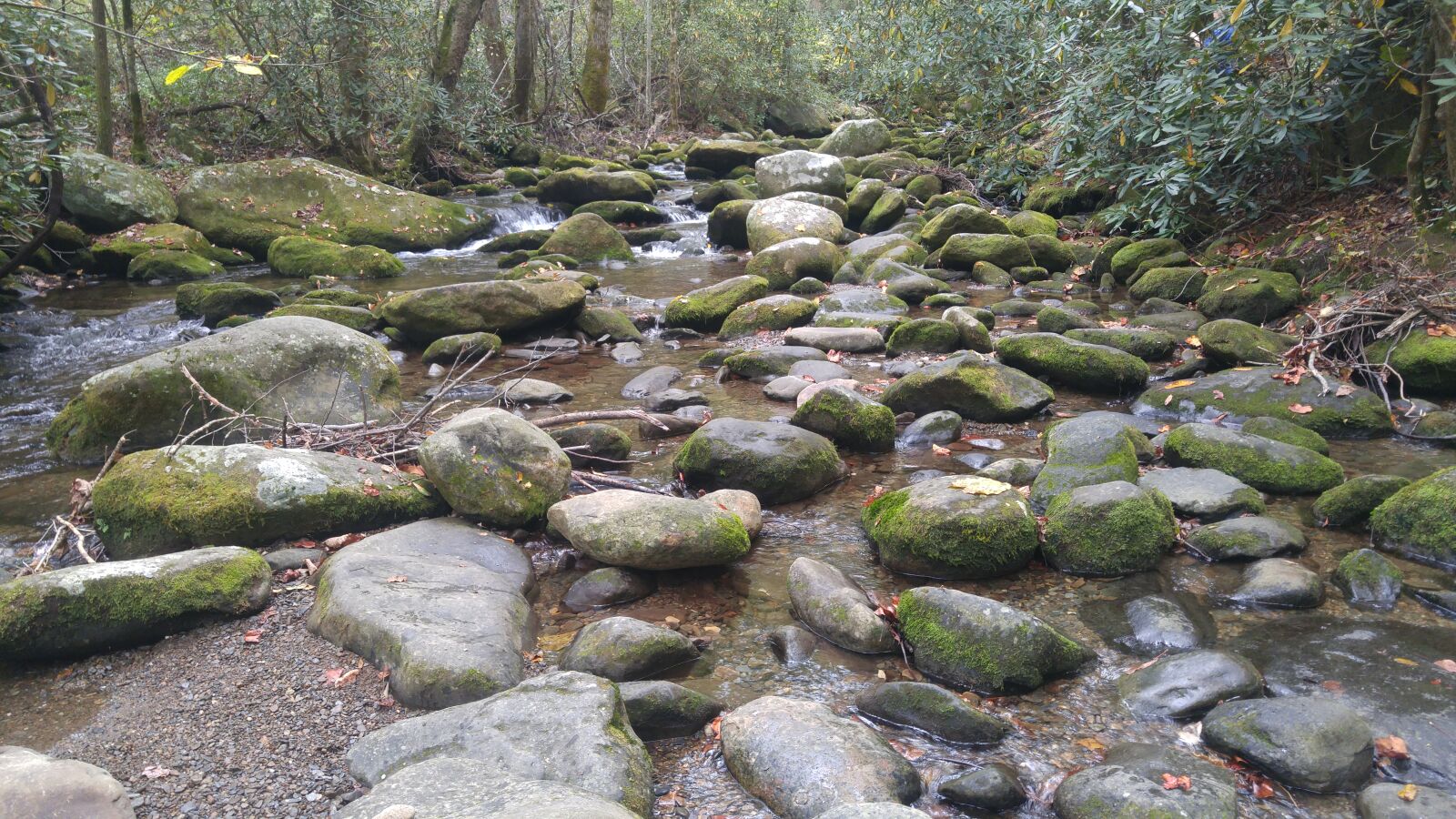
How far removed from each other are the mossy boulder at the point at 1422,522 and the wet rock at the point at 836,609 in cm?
260

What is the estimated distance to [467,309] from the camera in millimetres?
8859

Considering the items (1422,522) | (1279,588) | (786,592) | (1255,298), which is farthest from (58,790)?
(1255,298)

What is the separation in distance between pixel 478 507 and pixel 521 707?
1.90 metres

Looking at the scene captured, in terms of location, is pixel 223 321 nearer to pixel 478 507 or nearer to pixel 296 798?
pixel 478 507

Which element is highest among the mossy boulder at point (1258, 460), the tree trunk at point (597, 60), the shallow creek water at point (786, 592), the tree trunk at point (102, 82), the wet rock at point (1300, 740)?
the tree trunk at point (597, 60)

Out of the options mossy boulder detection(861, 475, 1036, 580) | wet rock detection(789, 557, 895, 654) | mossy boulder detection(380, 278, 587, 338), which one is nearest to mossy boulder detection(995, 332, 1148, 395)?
mossy boulder detection(861, 475, 1036, 580)

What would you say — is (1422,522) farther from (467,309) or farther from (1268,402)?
(467,309)

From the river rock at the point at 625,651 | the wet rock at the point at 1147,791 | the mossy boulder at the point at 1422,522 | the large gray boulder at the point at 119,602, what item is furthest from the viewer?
the mossy boulder at the point at 1422,522

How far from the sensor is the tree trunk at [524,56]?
19.8m

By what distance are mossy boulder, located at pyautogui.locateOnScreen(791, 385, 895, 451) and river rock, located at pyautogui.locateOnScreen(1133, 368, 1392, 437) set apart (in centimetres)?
203

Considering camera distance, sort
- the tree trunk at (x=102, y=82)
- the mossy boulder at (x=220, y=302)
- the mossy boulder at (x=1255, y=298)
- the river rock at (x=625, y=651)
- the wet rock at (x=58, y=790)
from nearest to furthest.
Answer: the wet rock at (x=58, y=790)
the river rock at (x=625, y=651)
the mossy boulder at (x=1255, y=298)
the mossy boulder at (x=220, y=302)
the tree trunk at (x=102, y=82)

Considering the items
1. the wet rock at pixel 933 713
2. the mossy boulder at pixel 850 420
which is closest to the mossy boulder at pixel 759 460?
the mossy boulder at pixel 850 420

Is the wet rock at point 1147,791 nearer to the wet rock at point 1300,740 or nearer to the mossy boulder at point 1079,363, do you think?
the wet rock at point 1300,740

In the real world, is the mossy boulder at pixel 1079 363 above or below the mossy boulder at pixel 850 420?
above
